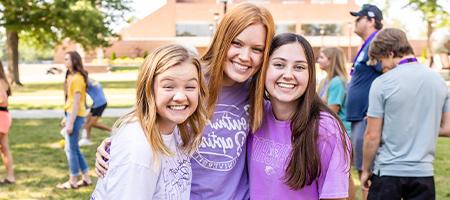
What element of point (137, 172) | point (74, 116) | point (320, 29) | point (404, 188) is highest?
point (137, 172)

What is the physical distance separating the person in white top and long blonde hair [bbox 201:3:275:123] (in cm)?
17

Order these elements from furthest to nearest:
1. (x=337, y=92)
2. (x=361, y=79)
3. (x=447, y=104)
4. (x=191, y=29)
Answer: (x=191, y=29)
(x=337, y=92)
(x=361, y=79)
(x=447, y=104)

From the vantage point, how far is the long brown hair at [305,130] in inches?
89.7

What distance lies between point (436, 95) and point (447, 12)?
10229 mm

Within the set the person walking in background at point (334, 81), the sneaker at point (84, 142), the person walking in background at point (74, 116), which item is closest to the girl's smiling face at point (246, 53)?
the person walking in background at point (334, 81)

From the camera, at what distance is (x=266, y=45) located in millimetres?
2389

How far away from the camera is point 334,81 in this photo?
618 centimetres

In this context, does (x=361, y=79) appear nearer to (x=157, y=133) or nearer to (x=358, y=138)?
(x=358, y=138)

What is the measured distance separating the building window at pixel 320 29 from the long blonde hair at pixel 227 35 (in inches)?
2590

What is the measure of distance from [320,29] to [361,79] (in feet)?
210

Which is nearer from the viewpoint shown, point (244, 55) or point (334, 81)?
point (244, 55)

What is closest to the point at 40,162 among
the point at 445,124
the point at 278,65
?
the point at 445,124

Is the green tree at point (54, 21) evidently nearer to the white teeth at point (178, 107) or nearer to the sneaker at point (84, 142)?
the sneaker at point (84, 142)

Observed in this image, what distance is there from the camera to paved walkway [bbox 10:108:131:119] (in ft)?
48.0
